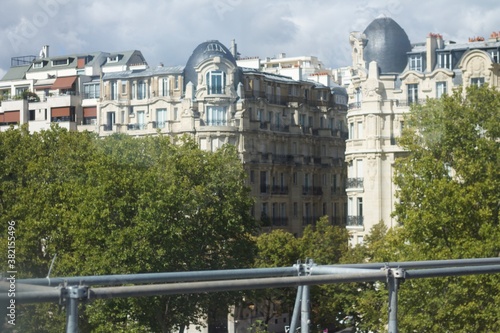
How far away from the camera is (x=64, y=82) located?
250 ft

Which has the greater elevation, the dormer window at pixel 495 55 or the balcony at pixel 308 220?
the dormer window at pixel 495 55

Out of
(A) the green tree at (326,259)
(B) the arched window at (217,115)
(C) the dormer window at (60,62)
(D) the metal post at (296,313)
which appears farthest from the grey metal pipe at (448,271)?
(C) the dormer window at (60,62)

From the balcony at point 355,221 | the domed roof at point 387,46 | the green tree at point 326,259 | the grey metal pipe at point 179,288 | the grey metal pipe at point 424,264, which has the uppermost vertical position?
the domed roof at point 387,46

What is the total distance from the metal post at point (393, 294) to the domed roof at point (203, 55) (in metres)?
59.2

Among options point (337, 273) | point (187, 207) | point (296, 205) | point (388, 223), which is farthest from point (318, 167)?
point (337, 273)

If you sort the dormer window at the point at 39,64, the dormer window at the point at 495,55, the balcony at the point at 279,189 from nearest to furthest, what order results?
the dormer window at the point at 495,55, the balcony at the point at 279,189, the dormer window at the point at 39,64

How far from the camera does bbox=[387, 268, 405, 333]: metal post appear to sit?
8.40 metres

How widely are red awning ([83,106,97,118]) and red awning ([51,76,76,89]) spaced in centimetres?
259

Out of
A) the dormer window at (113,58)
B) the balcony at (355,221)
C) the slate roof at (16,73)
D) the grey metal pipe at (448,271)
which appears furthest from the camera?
the slate roof at (16,73)

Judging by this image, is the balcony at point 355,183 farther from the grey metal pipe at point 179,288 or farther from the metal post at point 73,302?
the metal post at point 73,302

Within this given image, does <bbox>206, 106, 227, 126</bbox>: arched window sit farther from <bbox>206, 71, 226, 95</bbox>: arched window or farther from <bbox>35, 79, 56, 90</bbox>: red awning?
<bbox>35, 79, 56, 90</bbox>: red awning

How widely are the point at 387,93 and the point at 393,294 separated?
1854 inches

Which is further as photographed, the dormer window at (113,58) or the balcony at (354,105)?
the dormer window at (113,58)

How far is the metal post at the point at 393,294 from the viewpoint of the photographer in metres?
8.40
